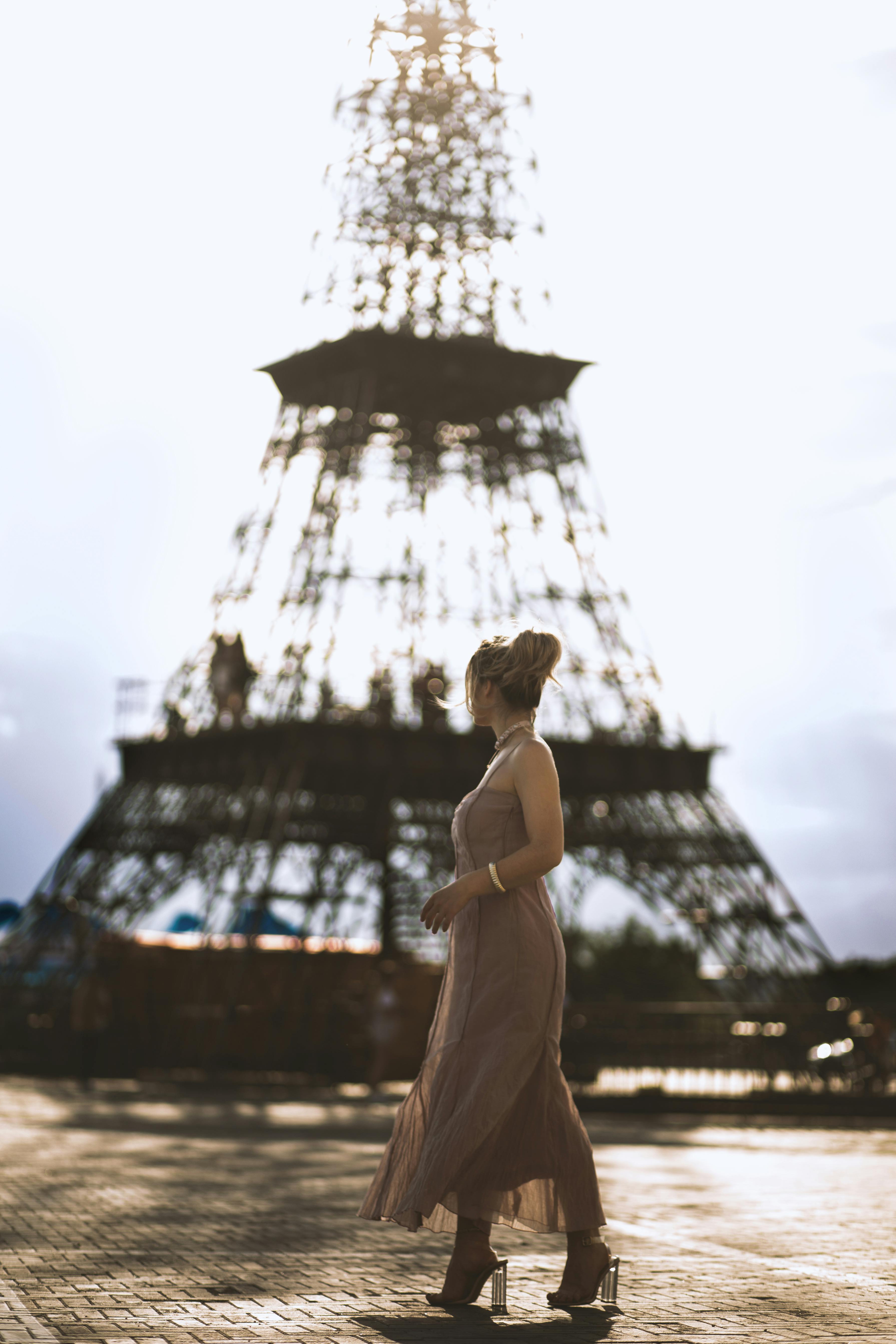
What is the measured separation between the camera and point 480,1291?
601 centimetres

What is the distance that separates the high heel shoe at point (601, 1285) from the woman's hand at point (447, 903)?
1195mm

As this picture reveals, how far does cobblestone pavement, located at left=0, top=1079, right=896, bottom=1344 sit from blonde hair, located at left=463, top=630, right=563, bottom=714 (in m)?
2.06

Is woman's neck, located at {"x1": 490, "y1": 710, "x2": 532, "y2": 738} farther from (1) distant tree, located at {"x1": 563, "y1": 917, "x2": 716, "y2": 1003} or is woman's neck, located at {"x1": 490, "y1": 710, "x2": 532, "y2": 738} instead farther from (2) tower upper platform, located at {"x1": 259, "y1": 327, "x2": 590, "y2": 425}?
(1) distant tree, located at {"x1": 563, "y1": 917, "x2": 716, "y2": 1003}

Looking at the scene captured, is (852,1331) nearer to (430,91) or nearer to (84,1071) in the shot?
(84,1071)

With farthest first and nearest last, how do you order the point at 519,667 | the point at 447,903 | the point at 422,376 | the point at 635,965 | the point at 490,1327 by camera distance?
the point at 635,965 < the point at 422,376 < the point at 519,667 < the point at 447,903 < the point at 490,1327

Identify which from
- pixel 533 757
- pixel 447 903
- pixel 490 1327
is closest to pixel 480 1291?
pixel 490 1327

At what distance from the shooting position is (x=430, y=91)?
38.5 meters

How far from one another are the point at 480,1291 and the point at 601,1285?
1.47 ft

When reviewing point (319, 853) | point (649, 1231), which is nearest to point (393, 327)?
point (319, 853)

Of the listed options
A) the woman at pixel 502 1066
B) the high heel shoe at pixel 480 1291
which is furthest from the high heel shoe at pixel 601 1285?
the high heel shoe at pixel 480 1291

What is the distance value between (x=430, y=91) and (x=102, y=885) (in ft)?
59.3

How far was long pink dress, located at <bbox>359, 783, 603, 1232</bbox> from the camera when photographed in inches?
232

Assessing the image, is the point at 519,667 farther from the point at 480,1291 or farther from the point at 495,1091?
the point at 480,1291

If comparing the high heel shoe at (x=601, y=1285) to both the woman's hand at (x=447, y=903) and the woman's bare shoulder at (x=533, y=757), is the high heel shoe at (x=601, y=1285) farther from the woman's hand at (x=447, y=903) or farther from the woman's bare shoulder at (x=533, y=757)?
the woman's bare shoulder at (x=533, y=757)
